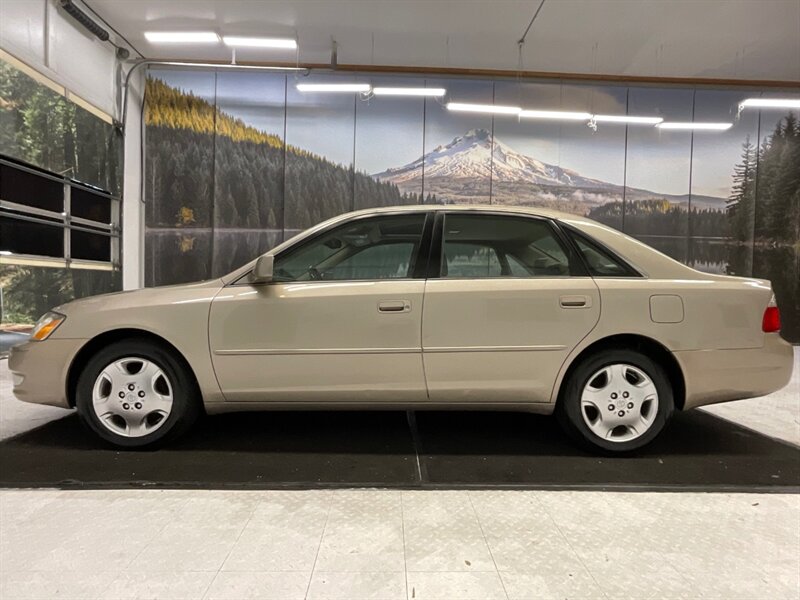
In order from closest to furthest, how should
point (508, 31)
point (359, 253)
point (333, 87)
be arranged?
point (359, 253) < point (508, 31) < point (333, 87)

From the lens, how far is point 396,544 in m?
1.83

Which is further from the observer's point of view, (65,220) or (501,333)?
(65,220)

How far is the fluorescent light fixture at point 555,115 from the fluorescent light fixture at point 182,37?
4.89 m

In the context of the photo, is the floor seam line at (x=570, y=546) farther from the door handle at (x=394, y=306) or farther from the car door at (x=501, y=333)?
the door handle at (x=394, y=306)

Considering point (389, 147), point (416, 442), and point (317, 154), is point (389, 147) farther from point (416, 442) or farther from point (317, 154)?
point (416, 442)

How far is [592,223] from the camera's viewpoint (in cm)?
287

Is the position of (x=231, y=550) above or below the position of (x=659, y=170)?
below

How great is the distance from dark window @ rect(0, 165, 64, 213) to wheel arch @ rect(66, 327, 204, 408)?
160 inches

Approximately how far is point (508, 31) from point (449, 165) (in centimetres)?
Answer: 219

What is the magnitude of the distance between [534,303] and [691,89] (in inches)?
307

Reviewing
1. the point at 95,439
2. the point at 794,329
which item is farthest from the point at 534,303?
the point at 794,329

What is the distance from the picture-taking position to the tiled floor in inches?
62.9

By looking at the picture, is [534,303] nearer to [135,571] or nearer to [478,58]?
[135,571]

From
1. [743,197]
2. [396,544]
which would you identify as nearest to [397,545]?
[396,544]
